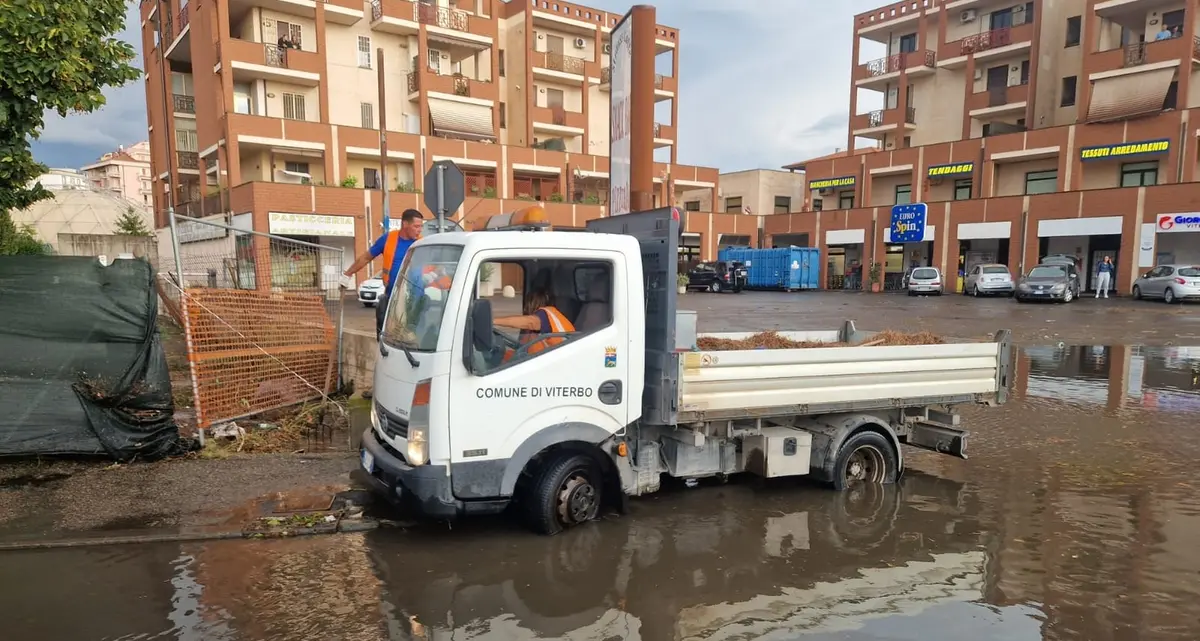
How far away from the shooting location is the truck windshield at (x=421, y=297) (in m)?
4.64

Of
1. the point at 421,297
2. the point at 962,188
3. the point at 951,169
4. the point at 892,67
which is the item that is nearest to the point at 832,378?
the point at 421,297

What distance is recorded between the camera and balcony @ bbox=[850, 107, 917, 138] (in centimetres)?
4756

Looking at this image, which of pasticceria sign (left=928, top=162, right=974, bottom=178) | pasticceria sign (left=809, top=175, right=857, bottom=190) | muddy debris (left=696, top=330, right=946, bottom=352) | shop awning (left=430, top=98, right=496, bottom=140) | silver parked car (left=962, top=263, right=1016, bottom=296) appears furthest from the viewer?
pasticceria sign (left=809, top=175, right=857, bottom=190)

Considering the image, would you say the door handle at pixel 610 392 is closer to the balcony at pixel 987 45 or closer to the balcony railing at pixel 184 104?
the balcony railing at pixel 184 104

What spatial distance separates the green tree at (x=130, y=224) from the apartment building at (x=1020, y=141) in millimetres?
41194

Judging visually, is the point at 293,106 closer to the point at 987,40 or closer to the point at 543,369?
the point at 543,369

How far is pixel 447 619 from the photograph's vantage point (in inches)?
153

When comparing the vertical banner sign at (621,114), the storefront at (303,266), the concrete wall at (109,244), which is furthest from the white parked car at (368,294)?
the vertical banner sign at (621,114)

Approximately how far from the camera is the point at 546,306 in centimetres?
532

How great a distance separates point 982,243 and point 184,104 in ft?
149

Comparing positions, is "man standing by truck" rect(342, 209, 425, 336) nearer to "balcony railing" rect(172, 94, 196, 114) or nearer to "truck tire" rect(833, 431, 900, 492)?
"truck tire" rect(833, 431, 900, 492)

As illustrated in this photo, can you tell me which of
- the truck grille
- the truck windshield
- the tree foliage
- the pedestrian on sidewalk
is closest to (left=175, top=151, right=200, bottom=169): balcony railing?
the tree foliage

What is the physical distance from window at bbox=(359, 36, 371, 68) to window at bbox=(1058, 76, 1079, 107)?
Result: 39.2 metres

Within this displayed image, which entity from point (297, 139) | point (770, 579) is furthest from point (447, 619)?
point (297, 139)
